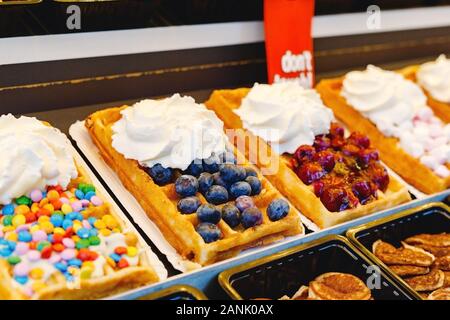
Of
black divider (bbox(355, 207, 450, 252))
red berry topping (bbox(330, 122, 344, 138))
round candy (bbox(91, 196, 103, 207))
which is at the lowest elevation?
black divider (bbox(355, 207, 450, 252))

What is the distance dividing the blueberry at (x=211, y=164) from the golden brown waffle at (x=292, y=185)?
1.19 feet

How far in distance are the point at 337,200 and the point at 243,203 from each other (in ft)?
1.46

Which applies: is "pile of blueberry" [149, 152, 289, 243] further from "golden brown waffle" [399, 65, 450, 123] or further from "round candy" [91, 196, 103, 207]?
"golden brown waffle" [399, 65, 450, 123]

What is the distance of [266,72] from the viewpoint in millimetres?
3217

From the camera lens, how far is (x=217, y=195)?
7.25 ft

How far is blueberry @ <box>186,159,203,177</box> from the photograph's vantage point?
2301 mm

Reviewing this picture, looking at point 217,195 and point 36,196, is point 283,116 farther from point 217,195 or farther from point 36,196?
point 36,196

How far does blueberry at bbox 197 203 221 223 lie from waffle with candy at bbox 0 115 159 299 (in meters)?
0.24

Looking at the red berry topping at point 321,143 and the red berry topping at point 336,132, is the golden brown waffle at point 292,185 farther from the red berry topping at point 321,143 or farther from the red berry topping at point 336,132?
the red berry topping at point 336,132

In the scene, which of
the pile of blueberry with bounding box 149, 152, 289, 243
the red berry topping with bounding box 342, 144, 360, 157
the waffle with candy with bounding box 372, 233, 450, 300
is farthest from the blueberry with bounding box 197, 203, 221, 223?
the red berry topping with bounding box 342, 144, 360, 157

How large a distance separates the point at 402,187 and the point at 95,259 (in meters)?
1.45

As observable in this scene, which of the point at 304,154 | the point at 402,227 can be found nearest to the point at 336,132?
the point at 304,154

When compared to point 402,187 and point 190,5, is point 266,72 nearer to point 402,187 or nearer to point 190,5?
point 190,5

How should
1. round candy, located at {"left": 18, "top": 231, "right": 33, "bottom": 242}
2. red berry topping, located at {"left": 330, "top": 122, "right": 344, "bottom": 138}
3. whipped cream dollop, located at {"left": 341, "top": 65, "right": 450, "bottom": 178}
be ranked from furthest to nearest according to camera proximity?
whipped cream dollop, located at {"left": 341, "top": 65, "right": 450, "bottom": 178} → red berry topping, located at {"left": 330, "top": 122, "right": 344, "bottom": 138} → round candy, located at {"left": 18, "top": 231, "right": 33, "bottom": 242}
